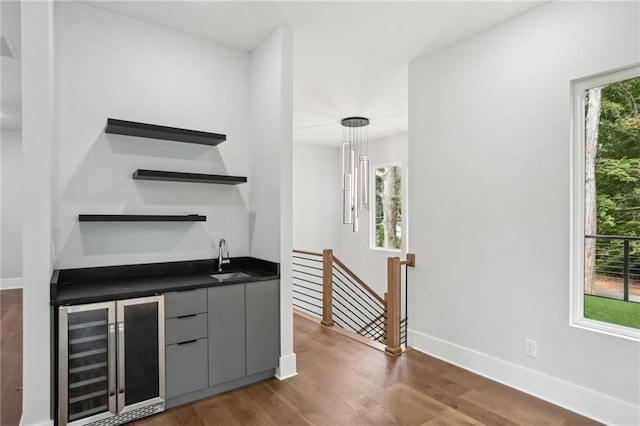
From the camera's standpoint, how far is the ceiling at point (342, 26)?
108 inches

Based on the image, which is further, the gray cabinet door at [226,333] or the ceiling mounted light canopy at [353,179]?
the ceiling mounted light canopy at [353,179]

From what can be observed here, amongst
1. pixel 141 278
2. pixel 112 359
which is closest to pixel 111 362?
pixel 112 359

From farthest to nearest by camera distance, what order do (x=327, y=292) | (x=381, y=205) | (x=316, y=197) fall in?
→ (x=316, y=197) → (x=381, y=205) → (x=327, y=292)

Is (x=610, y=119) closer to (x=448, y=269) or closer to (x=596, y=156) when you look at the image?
(x=596, y=156)

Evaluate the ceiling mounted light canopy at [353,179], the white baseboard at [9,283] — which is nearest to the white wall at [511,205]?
the ceiling mounted light canopy at [353,179]

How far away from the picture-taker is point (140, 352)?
7.85ft

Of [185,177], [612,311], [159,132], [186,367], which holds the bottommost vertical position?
[186,367]

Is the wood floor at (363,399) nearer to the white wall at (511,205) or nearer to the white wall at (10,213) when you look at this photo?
the white wall at (511,205)

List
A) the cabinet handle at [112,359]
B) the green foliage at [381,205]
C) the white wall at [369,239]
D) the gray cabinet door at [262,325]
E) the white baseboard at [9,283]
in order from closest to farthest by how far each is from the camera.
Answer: the cabinet handle at [112,359], the gray cabinet door at [262,325], the white baseboard at [9,283], the white wall at [369,239], the green foliage at [381,205]

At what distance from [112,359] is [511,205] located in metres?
3.05

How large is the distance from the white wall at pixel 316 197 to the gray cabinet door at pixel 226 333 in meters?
4.55

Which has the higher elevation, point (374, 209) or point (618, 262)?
point (374, 209)

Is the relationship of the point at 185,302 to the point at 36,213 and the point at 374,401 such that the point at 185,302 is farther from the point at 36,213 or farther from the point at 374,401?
the point at 374,401

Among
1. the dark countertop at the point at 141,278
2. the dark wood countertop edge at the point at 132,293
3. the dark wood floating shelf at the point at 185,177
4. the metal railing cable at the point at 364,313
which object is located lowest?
the metal railing cable at the point at 364,313
